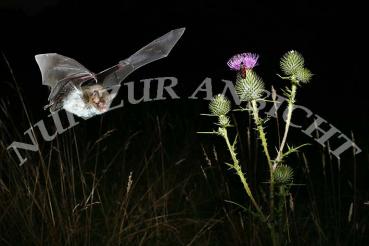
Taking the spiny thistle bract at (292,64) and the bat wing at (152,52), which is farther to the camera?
the spiny thistle bract at (292,64)

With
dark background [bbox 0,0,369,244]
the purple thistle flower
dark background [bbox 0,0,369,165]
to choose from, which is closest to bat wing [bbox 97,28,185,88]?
the purple thistle flower

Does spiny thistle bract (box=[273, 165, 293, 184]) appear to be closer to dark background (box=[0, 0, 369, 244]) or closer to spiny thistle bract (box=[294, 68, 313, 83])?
spiny thistle bract (box=[294, 68, 313, 83])

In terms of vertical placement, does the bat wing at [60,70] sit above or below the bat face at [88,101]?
above

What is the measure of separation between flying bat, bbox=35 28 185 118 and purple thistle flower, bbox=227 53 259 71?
0.79 ft

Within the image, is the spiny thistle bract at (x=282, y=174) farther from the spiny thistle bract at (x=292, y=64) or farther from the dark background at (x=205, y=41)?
the dark background at (x=205, y=41)

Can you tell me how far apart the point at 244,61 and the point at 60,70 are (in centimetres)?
71

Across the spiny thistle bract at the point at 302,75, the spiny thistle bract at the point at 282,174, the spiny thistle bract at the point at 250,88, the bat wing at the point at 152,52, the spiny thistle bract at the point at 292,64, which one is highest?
the bat wing at the point at 152,52

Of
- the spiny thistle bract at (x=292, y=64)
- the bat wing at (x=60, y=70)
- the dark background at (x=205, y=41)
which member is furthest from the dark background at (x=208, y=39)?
the bat wing at (x=60, y=70)

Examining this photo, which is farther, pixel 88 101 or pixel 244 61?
pixel 244 61

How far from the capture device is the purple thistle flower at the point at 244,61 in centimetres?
211

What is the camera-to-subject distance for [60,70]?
82.4 inches

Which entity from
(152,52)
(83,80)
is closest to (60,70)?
(83,80)

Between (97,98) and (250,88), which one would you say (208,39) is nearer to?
(250,88)

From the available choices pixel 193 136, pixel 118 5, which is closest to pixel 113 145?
pixel 193 136
